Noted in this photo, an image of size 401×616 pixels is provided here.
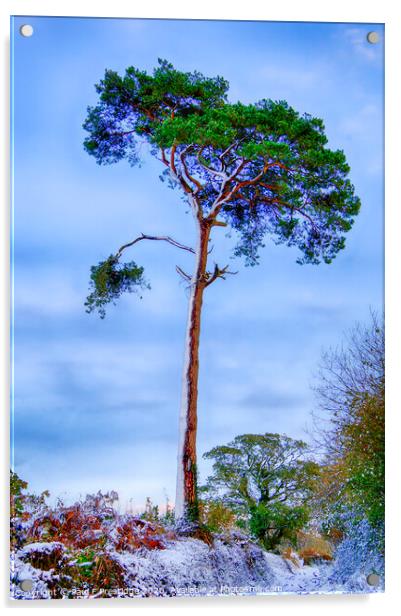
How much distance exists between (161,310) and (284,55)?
1.74m

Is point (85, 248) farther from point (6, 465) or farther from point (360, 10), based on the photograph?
point (360, 10)

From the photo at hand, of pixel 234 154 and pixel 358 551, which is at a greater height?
pixel 234 154

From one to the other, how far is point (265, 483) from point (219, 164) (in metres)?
1.97

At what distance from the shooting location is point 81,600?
482 centimetres

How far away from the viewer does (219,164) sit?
524 cm

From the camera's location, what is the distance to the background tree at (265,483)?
5.06 m

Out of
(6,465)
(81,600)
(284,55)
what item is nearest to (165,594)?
(81,600)

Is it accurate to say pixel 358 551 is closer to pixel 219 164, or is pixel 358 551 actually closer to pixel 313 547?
pixel 313 547

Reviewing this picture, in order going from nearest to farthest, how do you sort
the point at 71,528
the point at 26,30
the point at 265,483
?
the point at 71,528
the point at 26,30
the point at 265,483

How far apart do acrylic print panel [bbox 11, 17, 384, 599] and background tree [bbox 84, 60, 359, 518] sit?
13 mm
